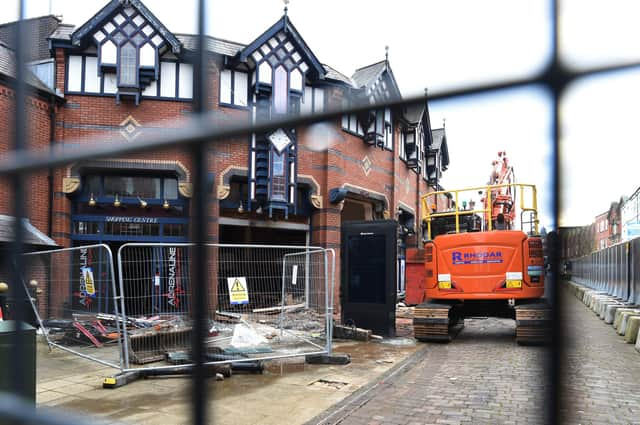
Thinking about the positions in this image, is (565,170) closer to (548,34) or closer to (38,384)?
(548,34)

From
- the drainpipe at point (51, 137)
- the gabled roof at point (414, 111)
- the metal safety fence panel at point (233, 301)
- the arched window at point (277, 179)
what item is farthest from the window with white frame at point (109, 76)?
the gabled roof at point (414, 111)

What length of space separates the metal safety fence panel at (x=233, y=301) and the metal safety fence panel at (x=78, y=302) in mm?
287

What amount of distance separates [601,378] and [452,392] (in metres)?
1.83

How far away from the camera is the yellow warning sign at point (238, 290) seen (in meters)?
5.94

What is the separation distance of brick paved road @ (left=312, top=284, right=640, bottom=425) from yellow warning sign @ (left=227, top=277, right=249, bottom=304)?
1962 millimetres

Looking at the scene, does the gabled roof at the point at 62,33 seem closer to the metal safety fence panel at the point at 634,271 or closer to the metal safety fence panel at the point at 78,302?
the metal safety fence panel at the point at 78,302

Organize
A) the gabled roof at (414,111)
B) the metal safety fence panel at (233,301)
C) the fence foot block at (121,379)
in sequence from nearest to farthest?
the gabled roof at (414,111)
the fence foot block at (121,379)
the metal safety fence panel at (233,301)

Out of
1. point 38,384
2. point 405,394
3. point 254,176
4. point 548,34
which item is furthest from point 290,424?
point 254,176

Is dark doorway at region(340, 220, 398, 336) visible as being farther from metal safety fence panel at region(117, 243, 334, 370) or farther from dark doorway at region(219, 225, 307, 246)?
dark doorway at region(219, 225, 307, 246)

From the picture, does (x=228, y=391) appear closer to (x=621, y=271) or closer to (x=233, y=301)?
(x=233, y=301)

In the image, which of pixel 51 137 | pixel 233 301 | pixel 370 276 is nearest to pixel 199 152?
pixel 233 301

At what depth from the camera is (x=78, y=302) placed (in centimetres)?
655

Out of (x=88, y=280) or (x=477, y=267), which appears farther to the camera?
(x=477, y=267)

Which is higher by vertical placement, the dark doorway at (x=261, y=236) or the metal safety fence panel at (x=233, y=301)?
the dark doorway at (x=261, y=236)
